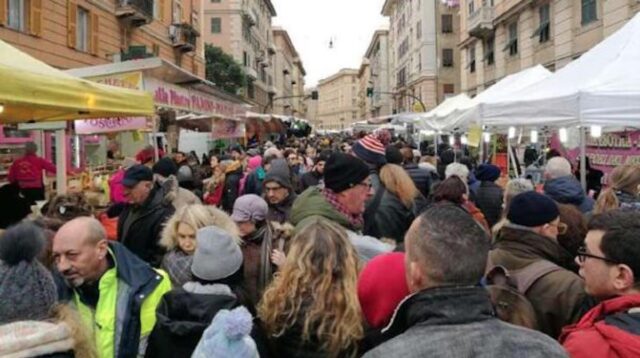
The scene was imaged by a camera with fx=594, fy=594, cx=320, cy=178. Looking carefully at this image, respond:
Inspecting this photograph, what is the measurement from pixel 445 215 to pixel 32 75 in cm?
399

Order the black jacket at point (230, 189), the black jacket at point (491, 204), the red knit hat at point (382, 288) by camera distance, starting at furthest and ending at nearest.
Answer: the black jacket at point (230, 189), the black jacket at point (491, 204), the red knit hat at point (382, 288)

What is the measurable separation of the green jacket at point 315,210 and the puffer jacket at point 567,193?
2349mm

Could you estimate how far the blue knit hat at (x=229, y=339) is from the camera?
2.28 metres

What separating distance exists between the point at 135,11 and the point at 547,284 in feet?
80.3

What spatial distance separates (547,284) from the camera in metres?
3.11

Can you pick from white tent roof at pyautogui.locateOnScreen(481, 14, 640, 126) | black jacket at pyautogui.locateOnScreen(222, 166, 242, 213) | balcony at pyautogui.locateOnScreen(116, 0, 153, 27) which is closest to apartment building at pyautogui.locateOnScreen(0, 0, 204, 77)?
balcony at pyautogui.locateOnScreen(116, 0, 153, 27)

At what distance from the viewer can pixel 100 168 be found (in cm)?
1319

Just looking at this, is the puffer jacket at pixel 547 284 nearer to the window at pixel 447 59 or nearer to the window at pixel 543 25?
the window at pixel 543 25

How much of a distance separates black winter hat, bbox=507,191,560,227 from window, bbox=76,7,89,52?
20.5m

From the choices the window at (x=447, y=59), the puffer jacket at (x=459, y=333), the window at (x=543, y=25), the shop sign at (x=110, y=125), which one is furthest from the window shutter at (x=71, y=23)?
the window at (x=447, y=59)

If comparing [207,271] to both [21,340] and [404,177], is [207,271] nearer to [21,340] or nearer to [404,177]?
[21,340]

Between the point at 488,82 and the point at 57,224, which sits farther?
the point at 488,82

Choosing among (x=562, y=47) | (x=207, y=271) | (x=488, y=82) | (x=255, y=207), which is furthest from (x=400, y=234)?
(x=488, y=82)

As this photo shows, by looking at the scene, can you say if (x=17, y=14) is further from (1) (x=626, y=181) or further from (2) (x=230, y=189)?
(1) (x=626, y=181)
